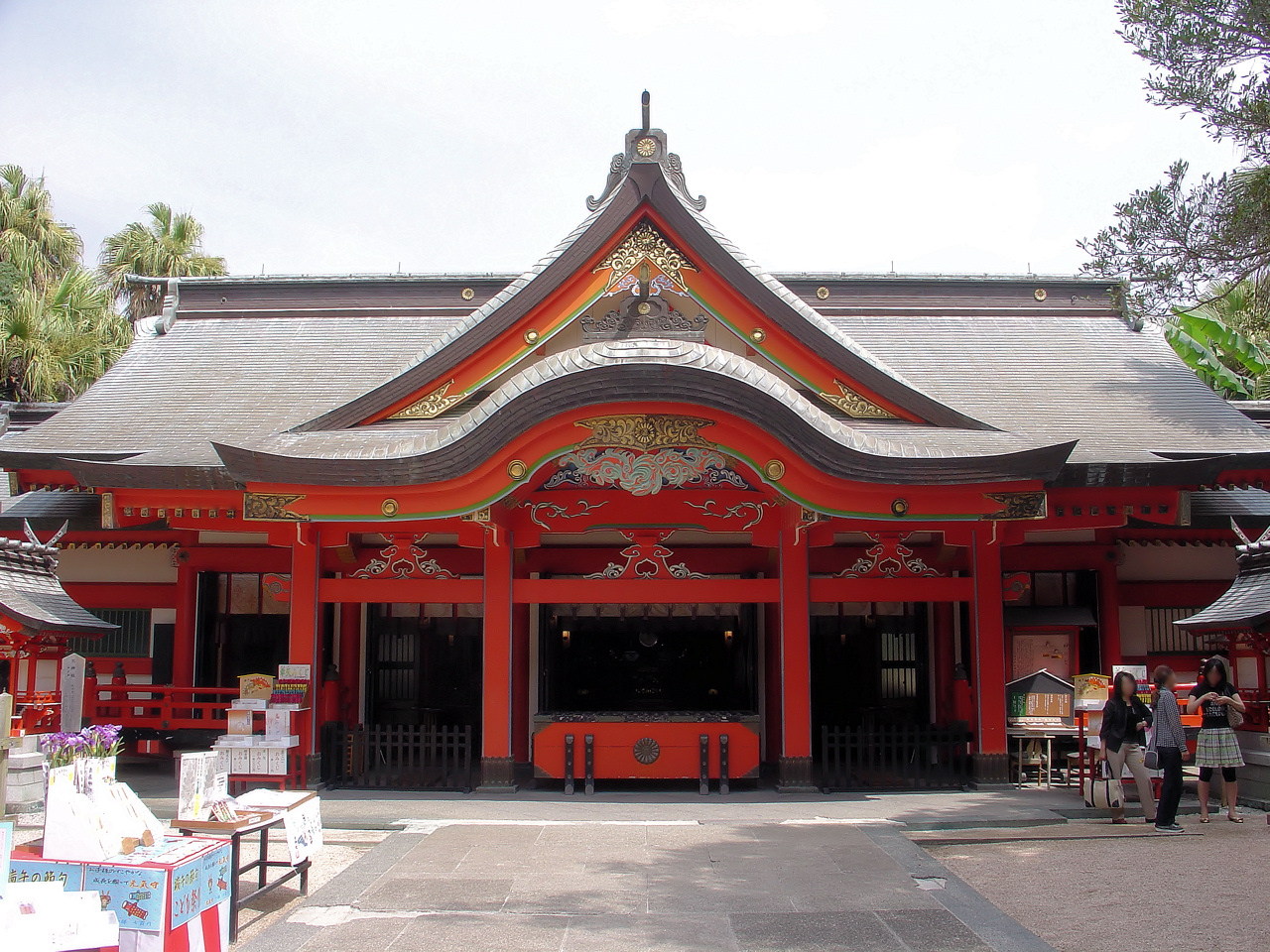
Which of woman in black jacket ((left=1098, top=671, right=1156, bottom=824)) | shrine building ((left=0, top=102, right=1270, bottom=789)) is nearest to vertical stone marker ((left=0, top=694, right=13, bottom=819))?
shrine building ((left=0, top=102, right=1270, bottom=789))

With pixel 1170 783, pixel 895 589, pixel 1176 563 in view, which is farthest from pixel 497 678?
pixel 1176 563

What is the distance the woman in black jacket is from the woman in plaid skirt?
417 millimetres

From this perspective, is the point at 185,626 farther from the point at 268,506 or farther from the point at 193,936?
the point at 193,936

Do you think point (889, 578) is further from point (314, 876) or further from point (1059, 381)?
point (314, 876)

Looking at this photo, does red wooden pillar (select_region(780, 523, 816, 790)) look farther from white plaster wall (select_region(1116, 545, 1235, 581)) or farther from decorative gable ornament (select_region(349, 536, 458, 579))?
white plaster wall (select_region(1116, 545, 1235, 581))

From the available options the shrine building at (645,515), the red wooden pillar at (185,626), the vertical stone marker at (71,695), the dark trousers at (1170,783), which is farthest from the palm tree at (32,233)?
the dark trousers at (1170,783)

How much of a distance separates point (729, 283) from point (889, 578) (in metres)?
3.59

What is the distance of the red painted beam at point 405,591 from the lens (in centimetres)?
1055

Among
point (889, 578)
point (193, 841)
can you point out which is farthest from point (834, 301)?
point (193, 841)

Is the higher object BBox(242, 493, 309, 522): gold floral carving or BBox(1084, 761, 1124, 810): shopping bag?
BBox(242, 493, 309, 522): gold floral carving

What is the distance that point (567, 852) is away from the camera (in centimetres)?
761

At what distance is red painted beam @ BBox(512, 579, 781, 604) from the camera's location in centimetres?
1041

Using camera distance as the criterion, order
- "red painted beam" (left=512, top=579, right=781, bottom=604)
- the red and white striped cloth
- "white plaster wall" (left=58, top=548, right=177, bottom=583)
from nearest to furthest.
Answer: the red and white striped cloth, "red painted beam" (left=512, top=579, right=781, bottom=604), "white plaster wall" (left=58, top=548, right=177, bottom=583)

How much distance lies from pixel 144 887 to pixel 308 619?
6.13 metres
